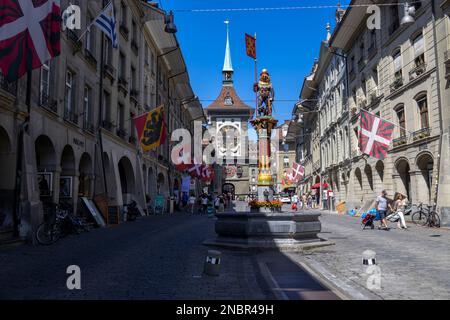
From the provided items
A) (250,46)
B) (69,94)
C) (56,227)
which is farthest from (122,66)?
(56,227)

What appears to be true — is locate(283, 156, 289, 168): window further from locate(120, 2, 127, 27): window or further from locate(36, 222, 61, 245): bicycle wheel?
locate(36, 222, 61, 245): bicycle wheel

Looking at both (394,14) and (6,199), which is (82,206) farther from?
(394,14)

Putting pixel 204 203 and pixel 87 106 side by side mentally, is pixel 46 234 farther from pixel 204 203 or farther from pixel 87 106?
pixel 204 203

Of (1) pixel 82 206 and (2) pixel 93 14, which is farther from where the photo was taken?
(2) pixel 93 14

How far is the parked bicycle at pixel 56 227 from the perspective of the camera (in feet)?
40.0

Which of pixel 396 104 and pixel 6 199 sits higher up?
pixel 396 104

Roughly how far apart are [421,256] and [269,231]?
3.71 m

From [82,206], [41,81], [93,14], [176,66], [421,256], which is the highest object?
[176,66]

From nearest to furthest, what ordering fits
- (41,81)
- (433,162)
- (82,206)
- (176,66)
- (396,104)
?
1. (41,81)
2. (82,206)
3. (433,162)
4. (396,104)
5. (176,66)

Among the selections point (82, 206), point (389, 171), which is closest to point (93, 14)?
point (82, 206)

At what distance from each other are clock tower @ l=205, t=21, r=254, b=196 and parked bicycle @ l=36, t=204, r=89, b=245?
2772 inches

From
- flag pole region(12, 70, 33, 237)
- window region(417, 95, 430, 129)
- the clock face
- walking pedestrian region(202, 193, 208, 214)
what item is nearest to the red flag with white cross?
walking pedestrian region(202, 193, 208, 214)
